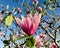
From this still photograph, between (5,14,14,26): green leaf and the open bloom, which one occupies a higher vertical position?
(5,14,14,26): green leaf

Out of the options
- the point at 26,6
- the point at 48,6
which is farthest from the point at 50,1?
the point at 26,6

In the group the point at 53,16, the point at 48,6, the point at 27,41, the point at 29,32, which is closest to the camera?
the point at 27,41

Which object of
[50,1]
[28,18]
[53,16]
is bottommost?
[53,16]

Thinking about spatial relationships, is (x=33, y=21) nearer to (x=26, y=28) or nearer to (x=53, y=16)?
(x=26, y=28)

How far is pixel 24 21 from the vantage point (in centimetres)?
156

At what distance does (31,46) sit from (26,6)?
4.07 m

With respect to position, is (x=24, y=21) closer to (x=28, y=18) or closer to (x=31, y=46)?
(x=28, y=18)

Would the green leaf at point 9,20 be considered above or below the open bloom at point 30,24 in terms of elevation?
above

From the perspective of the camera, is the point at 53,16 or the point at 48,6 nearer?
the point at 48,6

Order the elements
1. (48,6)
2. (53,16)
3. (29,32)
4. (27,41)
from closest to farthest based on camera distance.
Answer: (27,41) → (29,32) → (48,6) → (53,16)

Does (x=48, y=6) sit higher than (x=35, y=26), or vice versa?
(x=35, y=26)

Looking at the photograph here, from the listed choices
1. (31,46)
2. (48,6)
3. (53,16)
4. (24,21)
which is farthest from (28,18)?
(53,16)

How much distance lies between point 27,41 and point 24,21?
0.25 metres

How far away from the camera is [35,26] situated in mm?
1511
